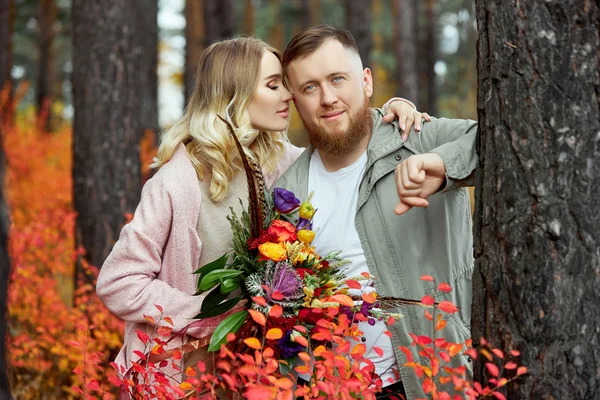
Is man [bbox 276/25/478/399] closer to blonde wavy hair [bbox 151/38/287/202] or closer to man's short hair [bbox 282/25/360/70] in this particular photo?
man's short hair [bbox 282/25/360/70]

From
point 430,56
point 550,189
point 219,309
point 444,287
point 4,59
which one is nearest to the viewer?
point 550,189

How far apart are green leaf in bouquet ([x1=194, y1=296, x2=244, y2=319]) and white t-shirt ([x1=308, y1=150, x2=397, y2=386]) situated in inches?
18.0

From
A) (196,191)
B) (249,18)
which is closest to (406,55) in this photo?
(249,18)

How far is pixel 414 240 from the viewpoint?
300cm

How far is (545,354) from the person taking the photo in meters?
2.22

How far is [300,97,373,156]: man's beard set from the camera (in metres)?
3.16

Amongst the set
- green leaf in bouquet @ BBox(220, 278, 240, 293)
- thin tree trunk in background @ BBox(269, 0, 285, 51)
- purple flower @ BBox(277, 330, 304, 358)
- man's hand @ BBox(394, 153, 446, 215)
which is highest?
thin tree trunk in background @ BBox(269, 0, 285, 51)

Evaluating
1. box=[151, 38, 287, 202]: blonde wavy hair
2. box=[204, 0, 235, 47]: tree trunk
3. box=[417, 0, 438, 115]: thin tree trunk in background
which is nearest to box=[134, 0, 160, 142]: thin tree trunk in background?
box=[204, 0, 235, 47]: tree trunk

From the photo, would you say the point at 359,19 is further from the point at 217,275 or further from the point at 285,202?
the point at 217,275

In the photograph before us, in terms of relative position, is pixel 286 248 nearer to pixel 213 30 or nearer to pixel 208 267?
pixel 208 267

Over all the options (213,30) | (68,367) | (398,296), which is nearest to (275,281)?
(398,296)

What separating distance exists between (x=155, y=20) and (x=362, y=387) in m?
7.93

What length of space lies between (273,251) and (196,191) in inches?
27.8

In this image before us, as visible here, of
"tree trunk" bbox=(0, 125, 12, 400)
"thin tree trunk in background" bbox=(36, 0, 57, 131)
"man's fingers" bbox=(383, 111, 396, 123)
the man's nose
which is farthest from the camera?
"thin tree trunk in background" bbox=(36, 0, 57, 131)
